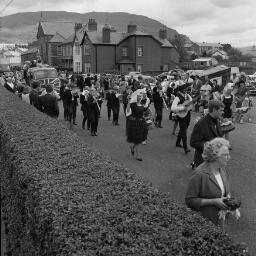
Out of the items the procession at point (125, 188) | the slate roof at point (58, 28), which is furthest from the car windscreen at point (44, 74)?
the slate roof at point (58, 28)

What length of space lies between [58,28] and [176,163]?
284ft

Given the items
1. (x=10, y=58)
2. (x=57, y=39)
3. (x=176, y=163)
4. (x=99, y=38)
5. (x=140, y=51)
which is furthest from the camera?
(x=10, y=58)

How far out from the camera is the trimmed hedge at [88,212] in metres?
2.97

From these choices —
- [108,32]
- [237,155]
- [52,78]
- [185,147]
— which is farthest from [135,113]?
[108,32]

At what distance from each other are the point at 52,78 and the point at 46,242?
28.8 metres

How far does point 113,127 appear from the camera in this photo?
16.4 meters

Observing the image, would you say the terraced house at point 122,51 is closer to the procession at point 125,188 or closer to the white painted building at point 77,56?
the white painted building at point 77,56

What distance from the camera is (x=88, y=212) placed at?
3.56 m

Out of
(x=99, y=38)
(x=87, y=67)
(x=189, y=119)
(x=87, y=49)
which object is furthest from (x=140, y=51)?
(x=189, y=119)

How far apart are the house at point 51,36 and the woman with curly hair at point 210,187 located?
83.3m

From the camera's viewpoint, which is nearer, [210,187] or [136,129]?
[210,187]

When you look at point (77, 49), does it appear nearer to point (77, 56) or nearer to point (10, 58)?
point (77, 56)

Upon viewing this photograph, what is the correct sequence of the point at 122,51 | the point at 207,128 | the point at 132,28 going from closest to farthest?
the point at 207,128 → the point at 122,51 → the point at 132,28

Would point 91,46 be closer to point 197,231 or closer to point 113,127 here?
point 113,127
